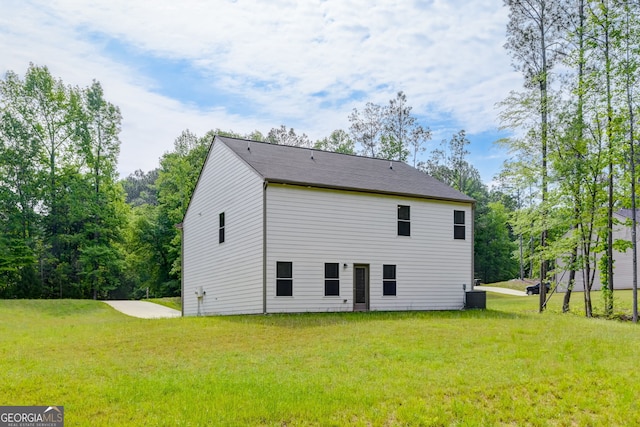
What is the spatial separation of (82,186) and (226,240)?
65.6ft

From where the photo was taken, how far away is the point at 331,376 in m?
7.74

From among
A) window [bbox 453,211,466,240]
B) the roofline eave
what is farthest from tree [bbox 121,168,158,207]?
the roofline eave

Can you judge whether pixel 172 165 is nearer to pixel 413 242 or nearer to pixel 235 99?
pixel 235 99

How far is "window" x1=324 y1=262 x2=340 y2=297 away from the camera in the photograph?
16688mm

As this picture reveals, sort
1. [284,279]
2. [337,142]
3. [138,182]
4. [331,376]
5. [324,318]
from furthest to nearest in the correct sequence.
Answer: [138,182]
[337,142]
[284,279]
[324,318]
[331,376]

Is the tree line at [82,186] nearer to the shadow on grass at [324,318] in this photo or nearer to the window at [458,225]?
the window at [458,225]

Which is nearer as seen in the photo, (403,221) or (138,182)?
(403,221)

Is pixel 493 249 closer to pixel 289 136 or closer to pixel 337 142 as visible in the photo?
pixel 337 142

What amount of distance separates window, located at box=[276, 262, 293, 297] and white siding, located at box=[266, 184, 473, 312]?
14cm

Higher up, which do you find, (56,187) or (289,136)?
(289,136)

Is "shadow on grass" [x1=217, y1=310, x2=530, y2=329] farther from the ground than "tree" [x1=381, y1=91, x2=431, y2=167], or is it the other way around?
"tree" [x1=381, y1=91, x2=431, y2=167]

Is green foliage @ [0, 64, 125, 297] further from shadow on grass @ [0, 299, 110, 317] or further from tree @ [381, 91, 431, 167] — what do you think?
tree @ [381, 91, 431, 167]

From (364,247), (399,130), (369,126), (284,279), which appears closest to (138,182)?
(369,126)

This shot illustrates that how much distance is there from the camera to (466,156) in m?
45.1
